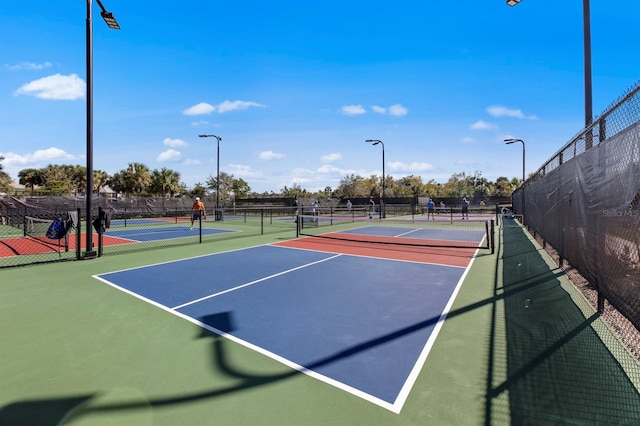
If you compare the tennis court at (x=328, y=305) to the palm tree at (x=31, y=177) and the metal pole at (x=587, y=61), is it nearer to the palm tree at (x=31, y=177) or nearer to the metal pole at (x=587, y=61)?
the metal pole at (x=587, y=61)

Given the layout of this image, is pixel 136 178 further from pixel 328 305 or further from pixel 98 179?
pixel 328 305

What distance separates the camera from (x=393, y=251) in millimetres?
11281

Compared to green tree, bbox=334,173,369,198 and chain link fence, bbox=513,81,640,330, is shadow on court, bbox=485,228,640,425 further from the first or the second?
green tree, bbox=334,173,369,198

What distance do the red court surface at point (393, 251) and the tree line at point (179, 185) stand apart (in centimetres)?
3439

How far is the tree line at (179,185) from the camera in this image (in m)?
50.6

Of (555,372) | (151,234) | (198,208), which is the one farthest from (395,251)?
(151,234)

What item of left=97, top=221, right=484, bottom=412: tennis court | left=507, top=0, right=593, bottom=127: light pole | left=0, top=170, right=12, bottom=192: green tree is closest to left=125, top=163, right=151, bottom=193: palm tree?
left=0, top=170, right=12, bottom=192: green tree

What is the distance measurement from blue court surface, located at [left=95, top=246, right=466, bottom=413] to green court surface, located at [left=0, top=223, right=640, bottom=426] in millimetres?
199

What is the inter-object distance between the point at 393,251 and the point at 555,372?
313 inches

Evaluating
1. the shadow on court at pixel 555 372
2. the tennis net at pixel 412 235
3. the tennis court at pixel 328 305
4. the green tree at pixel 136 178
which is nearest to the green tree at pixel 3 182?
the green tree at pixel 136 178

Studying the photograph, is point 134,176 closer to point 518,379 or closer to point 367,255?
point 367,255

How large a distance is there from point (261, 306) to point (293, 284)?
4.84 feet

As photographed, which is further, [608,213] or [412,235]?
[412,235]

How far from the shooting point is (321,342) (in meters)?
4.09
